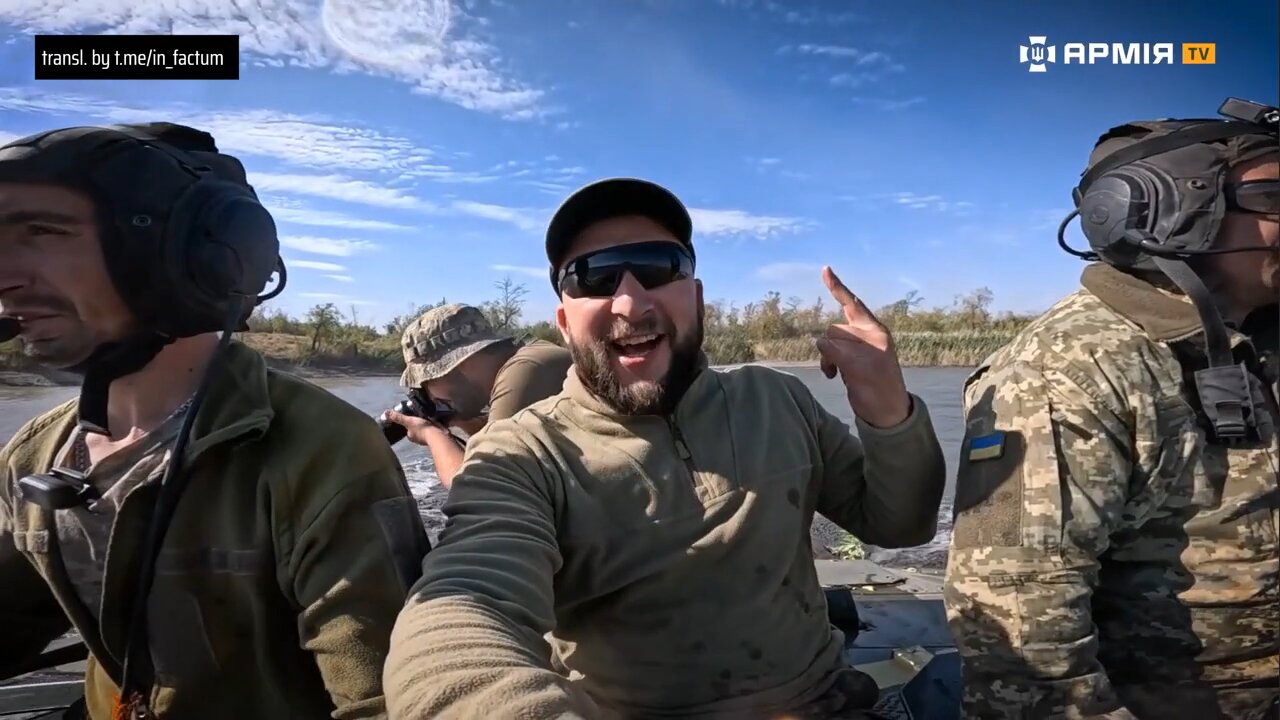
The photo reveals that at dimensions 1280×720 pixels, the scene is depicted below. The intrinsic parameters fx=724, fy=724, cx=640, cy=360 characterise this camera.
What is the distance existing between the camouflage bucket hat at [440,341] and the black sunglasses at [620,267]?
6.70ft

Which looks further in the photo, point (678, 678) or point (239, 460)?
point (678, 678)

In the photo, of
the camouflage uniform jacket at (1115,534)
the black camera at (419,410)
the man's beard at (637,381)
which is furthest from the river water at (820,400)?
the camouflage uniform jacket at (1115,534)

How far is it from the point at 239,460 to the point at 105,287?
421 mm

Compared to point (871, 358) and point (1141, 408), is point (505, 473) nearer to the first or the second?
point (871, 358)

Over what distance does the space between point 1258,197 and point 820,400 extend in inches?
214

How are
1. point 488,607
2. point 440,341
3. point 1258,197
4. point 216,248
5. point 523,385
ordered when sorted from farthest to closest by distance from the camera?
point 440,341 < point 523,385 < point 1258,197 < point 216,248 < point 488,607

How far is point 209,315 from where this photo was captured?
1540 mm

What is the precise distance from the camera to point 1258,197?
185 cm

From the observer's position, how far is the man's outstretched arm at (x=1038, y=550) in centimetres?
158

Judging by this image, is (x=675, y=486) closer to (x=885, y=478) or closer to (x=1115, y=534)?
(x=885, y=478)

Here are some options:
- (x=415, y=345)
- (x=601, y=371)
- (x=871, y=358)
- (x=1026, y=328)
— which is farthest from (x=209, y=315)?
(x=415, y=345)

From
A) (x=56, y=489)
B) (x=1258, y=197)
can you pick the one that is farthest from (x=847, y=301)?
(x=56, y=489)

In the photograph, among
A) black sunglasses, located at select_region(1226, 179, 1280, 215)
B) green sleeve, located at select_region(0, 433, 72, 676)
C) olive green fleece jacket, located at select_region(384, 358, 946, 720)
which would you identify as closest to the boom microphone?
green sleeve, located at select_region(0, 433, 72, 676)

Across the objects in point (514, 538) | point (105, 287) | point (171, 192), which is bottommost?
point (514, 538)
